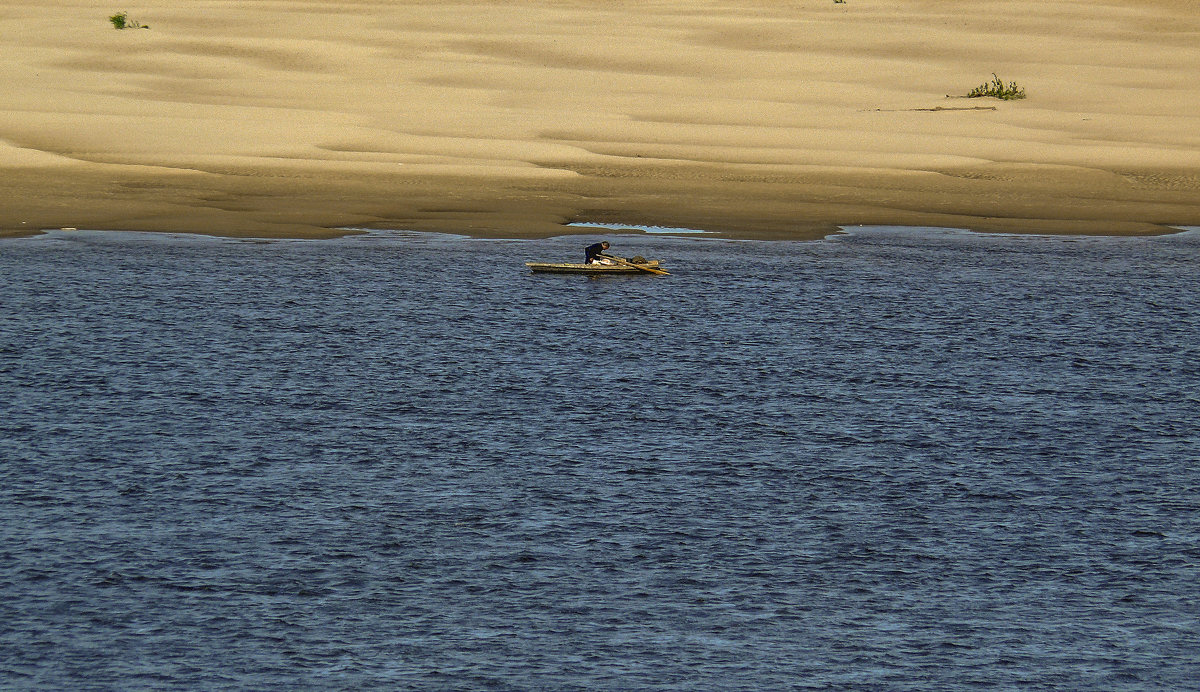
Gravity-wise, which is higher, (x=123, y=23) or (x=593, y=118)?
(x=123, y=23)

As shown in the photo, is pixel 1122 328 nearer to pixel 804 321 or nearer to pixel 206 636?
pixel 804 321

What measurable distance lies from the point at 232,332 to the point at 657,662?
20395 mm

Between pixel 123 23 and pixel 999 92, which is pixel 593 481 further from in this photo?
pixel 123 23

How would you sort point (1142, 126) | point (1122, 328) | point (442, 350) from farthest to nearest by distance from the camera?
1. point (1142, 126)
2. point (1122, 328)
3. point (442, 350)

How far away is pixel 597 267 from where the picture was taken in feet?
153

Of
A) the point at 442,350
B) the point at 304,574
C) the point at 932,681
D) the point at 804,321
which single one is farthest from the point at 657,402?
the point at 932,681

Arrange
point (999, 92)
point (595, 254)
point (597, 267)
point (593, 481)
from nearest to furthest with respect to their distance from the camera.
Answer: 1. point (593, 481)
2. point (597, 267)
3. point (595, 254)
4. point (999, 92)

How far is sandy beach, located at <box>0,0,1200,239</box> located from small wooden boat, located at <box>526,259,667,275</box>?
6980 mm

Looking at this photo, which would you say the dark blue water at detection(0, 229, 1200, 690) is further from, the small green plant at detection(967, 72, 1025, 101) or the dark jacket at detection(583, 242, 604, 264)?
the small green plant at detection(967, 72, 1025, 101)

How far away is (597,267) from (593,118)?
29.5 metres

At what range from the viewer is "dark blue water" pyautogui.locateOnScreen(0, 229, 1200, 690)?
21141 millimetres

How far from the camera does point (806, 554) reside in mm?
24422

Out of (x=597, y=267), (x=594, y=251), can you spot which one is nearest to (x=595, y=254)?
(x=594, y=251)

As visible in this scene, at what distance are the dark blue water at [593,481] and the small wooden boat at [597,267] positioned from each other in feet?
1.54
